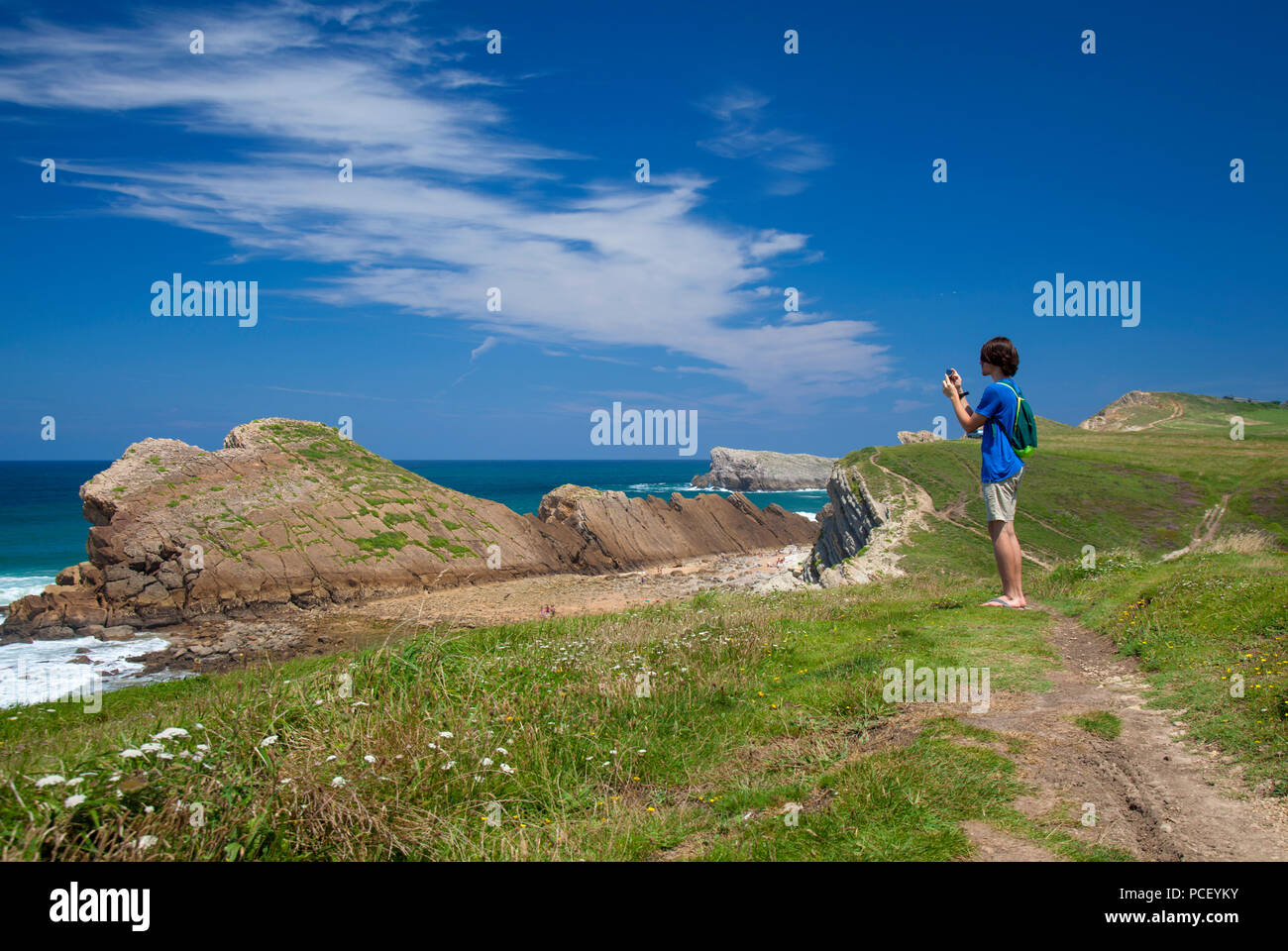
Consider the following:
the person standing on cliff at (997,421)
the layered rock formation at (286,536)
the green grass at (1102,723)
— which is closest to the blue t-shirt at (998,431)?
the person standing on cliff at (997,421)

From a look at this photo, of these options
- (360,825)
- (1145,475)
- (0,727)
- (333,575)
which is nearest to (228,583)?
(333,575)

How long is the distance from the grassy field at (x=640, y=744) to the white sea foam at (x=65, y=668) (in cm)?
1420

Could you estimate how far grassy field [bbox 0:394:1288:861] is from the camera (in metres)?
4.05

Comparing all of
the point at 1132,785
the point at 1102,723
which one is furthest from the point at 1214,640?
the point at 1132,785

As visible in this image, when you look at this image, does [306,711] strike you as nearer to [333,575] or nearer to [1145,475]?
[333,575]

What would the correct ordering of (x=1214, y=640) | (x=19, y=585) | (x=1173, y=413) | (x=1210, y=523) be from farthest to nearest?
(x=1173, y=413) < (x=19, y=585) < (x=1210, y=523) < (x=1214, y=640)

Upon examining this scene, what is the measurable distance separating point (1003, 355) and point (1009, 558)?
2.68 meters

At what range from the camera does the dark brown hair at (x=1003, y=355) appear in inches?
328

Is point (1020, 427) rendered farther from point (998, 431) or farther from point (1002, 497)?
point (1002, 497)

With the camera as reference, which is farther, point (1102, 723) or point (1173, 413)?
point (1173, 413)

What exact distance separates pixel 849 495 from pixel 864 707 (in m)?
42.0

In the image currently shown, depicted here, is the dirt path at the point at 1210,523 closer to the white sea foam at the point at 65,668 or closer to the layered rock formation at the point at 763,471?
the white sea foam at the point at 65,668

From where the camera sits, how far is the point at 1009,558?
9.10 meters
